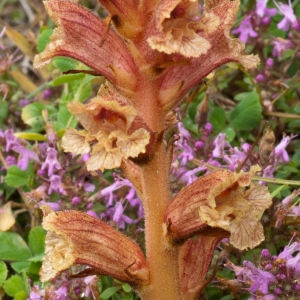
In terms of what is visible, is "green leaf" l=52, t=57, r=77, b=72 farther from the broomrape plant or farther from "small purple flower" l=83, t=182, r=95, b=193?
the broomrape plant

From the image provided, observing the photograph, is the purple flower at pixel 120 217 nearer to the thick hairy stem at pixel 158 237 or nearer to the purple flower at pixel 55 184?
the purple flower at pixel 55 184

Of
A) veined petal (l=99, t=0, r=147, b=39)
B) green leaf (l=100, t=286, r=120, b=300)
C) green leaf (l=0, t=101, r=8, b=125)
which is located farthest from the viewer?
green leaf (l=0, t=101, r=8, b=125)

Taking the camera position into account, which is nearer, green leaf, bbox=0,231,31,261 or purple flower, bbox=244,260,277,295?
purple flower, bbox=244,260,277,295

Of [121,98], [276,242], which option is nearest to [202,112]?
[276,242]

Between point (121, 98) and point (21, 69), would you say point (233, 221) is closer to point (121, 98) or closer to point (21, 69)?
point (121, 98)

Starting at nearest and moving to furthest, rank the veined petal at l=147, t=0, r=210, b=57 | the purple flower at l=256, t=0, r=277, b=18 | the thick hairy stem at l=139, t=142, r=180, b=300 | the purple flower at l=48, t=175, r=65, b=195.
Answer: the veined petal at l=147, t=0, r=210, b=57 → the thick hairy stem at l=139, t=142, r=180, b=300 → the purple flower at l=48, t=175, r=65, b=195 → the purple flower at l=256, t=0, r=277, b=18

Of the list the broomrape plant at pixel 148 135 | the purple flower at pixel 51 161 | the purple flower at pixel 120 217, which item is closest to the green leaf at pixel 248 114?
the purple flower at pixel 120 217

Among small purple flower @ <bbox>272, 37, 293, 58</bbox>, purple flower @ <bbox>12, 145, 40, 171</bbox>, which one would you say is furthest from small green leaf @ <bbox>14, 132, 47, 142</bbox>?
small purple flower @ <bbox>272, 37, 293, 58</bbox>

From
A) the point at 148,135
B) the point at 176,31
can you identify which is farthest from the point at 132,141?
the point at 176,31
